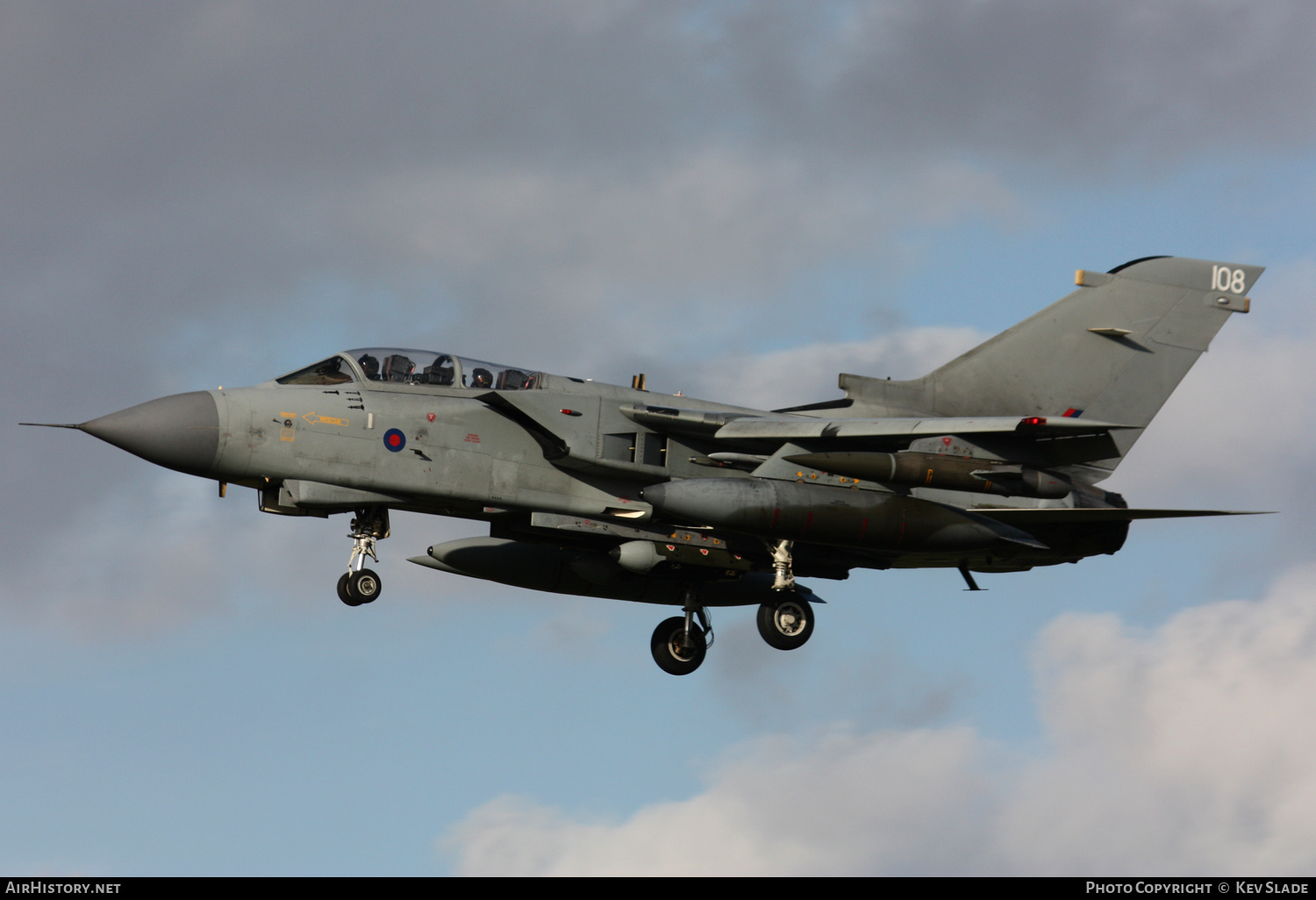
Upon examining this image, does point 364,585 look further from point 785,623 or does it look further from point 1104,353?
point 1104,353

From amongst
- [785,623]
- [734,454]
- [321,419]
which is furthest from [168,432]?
[785,623]

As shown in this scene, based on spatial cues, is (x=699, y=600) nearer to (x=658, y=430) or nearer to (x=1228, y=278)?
(x=658, y=430)

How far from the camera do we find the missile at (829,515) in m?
19.2

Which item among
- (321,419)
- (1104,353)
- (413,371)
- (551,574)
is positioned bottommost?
(551,574)

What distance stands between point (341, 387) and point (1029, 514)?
9879 millimetres

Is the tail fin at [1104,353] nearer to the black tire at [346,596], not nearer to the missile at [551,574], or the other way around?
the missile at [551,574]

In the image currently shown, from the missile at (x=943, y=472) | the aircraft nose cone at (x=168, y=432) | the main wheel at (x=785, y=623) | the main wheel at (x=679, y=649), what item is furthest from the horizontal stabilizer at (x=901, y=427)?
the aircraft nose cone at (x=168, y=432)

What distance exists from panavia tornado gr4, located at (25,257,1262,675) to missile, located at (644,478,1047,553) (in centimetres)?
3

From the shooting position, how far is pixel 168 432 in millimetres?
19031

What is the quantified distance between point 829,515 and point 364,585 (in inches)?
249

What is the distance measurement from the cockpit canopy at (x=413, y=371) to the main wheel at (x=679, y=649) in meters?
5.10

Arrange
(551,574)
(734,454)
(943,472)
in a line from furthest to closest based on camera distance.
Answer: (551,574) → (734,454) → (943,472)
